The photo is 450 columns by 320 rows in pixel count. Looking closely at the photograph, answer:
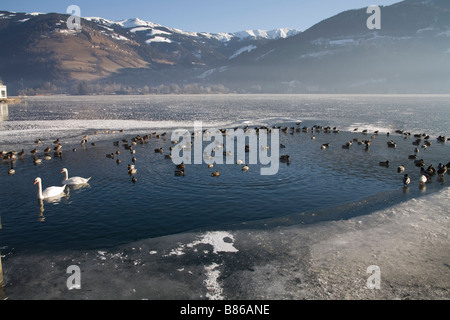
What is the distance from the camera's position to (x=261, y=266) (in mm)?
12406

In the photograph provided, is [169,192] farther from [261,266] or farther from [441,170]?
[441,170]

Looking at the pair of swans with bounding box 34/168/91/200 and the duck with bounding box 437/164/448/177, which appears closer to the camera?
the pair of swans with bounding box 34/168/91/200

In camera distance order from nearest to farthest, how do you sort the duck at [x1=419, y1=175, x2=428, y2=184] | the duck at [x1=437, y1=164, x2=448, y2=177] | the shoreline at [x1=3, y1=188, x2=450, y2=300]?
the shoreline at [x1=3, y1=188, x2=450, y2=300] < the duck at [x1=419, y1=175, x2=428, y2=184] < the duck at [x1=437, y1=164, x2=448, y2=177]

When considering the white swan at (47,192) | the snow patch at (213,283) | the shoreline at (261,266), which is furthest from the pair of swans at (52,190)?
the snow patch at (213,283)

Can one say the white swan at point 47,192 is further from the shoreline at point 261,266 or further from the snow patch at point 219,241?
the snow patch at point 219,241

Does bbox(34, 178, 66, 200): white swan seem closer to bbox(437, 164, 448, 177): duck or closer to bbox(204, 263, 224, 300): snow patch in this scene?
bbox(204, 263, 224, 300): snow patch

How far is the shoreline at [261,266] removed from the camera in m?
10.8

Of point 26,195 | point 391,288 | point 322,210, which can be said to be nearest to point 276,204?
point 322,210

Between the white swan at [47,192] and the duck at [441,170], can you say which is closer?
the white swan at [47,192]

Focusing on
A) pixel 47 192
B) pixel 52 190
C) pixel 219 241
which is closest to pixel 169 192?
pixel 52 190

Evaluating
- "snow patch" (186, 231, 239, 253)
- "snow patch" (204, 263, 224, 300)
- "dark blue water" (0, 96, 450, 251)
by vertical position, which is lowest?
"snow patch" (204, 263, 224, 300)

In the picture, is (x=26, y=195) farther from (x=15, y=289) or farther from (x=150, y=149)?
(x=150, y=149)

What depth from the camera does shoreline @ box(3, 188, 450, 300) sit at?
35.3 ft

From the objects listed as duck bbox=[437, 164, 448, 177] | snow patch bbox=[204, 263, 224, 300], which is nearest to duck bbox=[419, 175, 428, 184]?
duck bbox=[437, 164, 448, 177]
